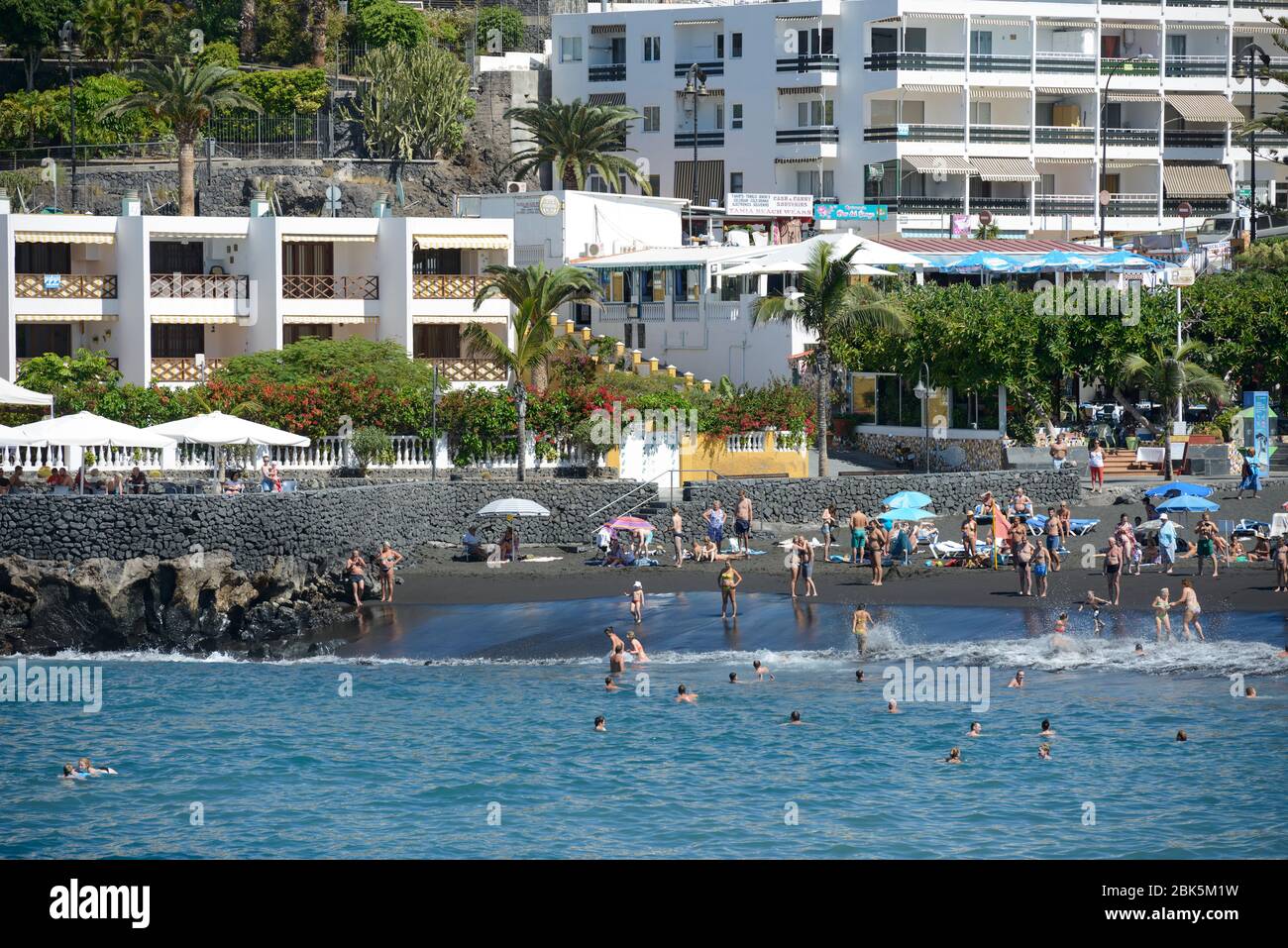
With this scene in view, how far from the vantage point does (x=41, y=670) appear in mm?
34938

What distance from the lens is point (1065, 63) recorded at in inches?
2815

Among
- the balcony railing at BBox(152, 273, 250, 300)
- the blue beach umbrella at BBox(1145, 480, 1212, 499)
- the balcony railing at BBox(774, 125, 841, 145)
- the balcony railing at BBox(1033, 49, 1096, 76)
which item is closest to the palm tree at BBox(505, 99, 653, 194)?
the balcony railing at BBox(774, 125, 841, 145)

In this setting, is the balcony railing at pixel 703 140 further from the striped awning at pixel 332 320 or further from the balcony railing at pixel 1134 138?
the striped awning at pixel 332 320

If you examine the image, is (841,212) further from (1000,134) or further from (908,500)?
(908,500)

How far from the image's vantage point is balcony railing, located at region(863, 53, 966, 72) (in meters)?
69.1

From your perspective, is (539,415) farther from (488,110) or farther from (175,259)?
(488,110)

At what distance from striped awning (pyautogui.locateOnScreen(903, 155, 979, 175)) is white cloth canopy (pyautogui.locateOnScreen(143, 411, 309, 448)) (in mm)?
36932

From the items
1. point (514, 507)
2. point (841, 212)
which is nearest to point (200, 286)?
point (514, 507)

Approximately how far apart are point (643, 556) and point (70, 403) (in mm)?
14646

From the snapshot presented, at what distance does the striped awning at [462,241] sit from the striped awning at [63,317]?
878 centimetres

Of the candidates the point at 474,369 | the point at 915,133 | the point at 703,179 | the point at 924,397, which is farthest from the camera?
the point at 703,179

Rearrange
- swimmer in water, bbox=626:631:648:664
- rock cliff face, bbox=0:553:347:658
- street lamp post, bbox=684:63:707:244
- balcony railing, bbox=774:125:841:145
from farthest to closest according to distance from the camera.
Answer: balcony railing, bbox=774:125:841:145, street lamp post, bbox=684:63:707:244, rock cliff face, bbox=0:553:347:658, swimmer in water, bbox=626:631:648:664

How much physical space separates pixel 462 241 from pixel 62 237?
35.7ft

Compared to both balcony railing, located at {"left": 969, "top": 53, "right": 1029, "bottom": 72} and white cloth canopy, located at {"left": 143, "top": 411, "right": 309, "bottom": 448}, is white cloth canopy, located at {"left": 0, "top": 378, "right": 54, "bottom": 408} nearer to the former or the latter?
white cloth canopy, located at {"left": 143, "top": 411, "right": 309, "bottom": 448}
